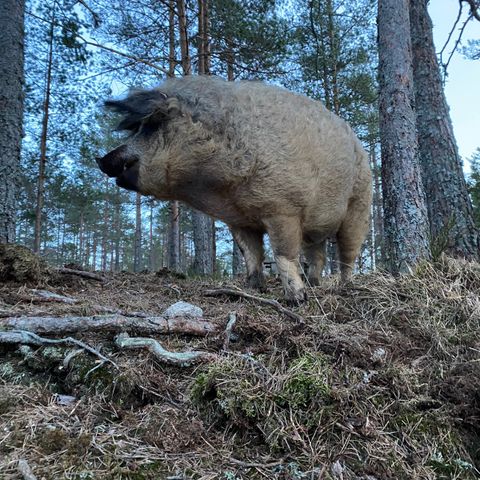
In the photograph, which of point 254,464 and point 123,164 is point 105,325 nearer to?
point 254,464

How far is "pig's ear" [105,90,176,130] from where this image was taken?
3.55m

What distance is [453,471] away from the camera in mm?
1802

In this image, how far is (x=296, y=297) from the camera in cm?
380

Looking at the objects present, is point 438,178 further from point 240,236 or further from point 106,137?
point 106,137

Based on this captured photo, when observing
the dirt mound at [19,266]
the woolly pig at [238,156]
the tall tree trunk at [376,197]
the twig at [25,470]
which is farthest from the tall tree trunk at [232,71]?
the tall tree trunk at [376,197]

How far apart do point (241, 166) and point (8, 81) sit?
3.40 m

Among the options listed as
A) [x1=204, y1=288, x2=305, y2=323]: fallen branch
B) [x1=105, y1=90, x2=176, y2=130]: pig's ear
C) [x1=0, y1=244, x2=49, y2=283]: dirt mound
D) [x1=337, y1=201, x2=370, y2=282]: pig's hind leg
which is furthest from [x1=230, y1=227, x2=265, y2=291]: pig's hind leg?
[x1=0, y1=244, x2=49, y2=283]: dirt mound

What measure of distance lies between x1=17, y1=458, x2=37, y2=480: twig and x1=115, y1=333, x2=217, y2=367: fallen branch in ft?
2.77

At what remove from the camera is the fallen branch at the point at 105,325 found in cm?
238

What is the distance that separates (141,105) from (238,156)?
3.04ft

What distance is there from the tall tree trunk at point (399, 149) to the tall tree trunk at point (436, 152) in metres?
1.73

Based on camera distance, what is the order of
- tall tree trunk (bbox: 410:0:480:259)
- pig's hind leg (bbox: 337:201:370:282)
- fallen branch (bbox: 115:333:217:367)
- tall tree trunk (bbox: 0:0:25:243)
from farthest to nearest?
tall tree trunk (bbox: 410:0:480:259) → pig's hind leg (bbox: 337:201:370:282) → tall tree trunk (bbox: 0:0:25:243) → fallen branch (bbox: 115:333:217:367)

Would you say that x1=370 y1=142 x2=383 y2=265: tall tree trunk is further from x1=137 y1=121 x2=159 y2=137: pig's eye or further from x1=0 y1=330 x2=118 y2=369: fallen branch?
x1=0 y1=330 x2=118 y2=369: fallen branch

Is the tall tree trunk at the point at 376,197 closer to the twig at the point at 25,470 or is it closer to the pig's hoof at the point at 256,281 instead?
the pig's hoof at the point at 256,281
